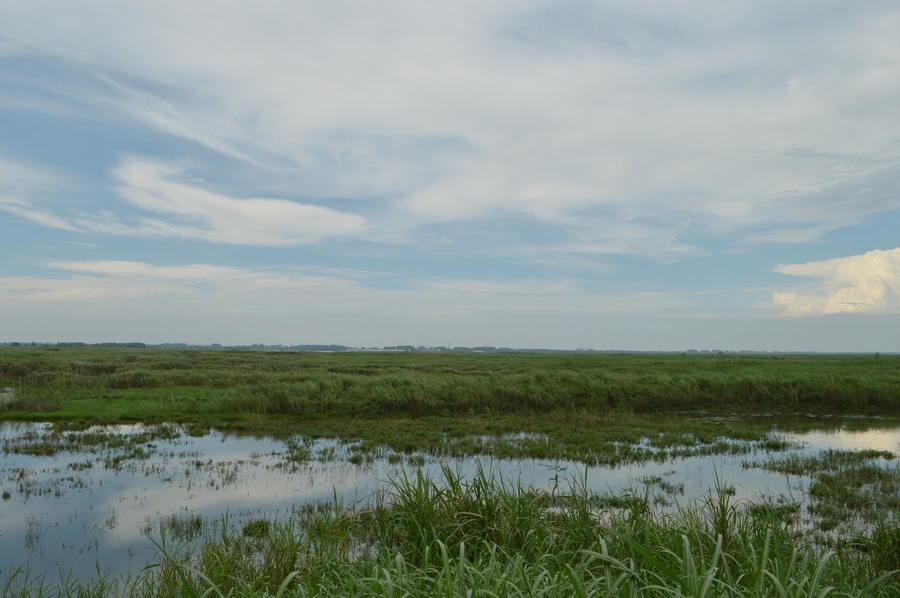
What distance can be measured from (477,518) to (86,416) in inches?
768

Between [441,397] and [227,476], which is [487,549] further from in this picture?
[441,397]

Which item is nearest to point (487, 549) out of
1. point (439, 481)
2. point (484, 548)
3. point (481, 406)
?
point (484, 548)

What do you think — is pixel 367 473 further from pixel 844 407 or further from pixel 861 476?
pixel 844 407

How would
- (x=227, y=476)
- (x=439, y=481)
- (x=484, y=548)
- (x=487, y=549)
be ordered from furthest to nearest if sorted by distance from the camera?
1. (x=227, y=476)
2. (x=439, y=481)
3. (x=484, y=548)
4. (x=487, y=549)

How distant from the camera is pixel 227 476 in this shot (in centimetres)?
1245

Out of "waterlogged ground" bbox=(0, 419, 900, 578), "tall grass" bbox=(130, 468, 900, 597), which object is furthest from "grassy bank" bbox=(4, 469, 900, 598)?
"waterlogged ground" bbox=(0, 419, 900, 578)

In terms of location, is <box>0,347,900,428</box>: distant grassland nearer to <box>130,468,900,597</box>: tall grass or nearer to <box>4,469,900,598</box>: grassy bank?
<box>4,469,900,598</box>: grassy bank

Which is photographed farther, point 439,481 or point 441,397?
point 441,397

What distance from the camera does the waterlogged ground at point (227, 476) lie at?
341 inches

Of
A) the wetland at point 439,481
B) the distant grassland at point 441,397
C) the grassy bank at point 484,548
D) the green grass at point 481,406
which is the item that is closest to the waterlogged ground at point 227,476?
the wetland at point 439,481

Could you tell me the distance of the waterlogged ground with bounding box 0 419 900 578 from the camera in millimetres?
8664

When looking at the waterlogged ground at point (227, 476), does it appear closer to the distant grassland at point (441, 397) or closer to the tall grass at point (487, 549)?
the tall grass at point (487, 549)

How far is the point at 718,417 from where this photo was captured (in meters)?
22.7

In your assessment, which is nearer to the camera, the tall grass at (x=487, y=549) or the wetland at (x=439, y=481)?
the tall grass at (x=487, y=549)
